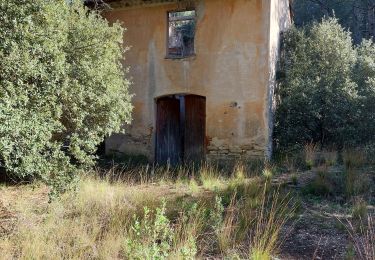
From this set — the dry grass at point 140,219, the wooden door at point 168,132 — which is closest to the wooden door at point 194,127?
the wooden door at point 168,132

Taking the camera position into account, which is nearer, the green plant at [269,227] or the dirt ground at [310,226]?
the green plant at [269,227]

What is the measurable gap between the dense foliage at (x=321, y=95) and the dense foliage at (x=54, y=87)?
18.7ft

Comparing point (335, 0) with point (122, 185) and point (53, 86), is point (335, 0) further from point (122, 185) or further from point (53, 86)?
point (53, 86)

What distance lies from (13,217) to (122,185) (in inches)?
95.4

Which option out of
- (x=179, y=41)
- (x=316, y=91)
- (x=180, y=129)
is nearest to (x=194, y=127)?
(x=180, y=129)

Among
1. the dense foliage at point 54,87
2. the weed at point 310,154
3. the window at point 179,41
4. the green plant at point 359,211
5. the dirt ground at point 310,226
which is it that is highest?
the window at point 179,41

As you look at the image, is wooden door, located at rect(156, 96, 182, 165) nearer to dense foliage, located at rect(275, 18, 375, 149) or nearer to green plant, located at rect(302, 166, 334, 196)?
dense foliage, located at rect(275, 18, 375, 149)

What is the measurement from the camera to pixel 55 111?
252 inches

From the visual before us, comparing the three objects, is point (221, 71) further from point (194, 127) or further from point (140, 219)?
point (140, 219)

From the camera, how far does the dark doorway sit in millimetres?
12297

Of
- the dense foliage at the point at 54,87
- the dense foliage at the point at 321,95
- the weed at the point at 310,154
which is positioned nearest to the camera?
the dense foliage at the point at 54,87

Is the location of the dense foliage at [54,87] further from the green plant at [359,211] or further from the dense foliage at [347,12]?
the dense foliage at [347,12]

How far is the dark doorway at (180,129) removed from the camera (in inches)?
484

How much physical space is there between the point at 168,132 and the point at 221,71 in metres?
2.72
